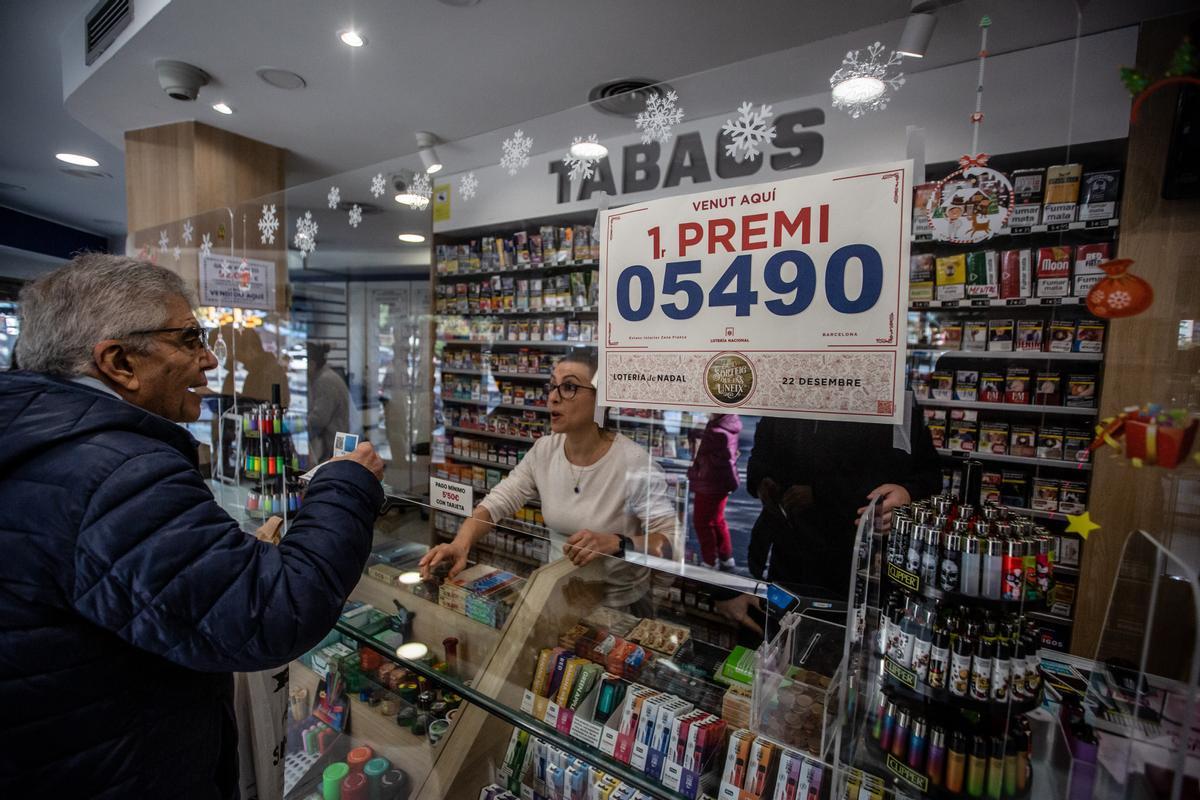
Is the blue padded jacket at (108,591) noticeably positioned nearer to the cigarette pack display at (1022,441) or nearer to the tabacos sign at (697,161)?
the tabacos sign at (697,161)

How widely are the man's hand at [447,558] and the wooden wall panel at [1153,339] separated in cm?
160

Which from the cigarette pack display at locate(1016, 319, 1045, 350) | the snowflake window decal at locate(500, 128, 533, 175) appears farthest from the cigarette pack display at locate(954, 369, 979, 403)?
the snowflake window decal at locate(500, 128, 533, 175)

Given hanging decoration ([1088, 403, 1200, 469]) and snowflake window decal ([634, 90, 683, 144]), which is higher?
snowflake window decal ([634, 90, 683, 144])

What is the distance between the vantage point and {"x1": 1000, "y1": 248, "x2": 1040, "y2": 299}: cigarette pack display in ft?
4.74

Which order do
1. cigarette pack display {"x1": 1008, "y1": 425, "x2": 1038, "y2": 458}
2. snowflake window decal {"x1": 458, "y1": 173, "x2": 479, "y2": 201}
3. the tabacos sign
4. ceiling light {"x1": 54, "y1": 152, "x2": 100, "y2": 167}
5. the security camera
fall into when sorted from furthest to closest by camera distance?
ceiling light {"x1": 54, "y1": 152, "x2": 100, "y2": 167}
the security camera
snowflake window decal {"x1": 458, "y1": 173, "x2": 479, "y2": 201}
cigarette pack display {"x1": 1008, "y1": 425, "x2": 1038, "y2": 458}
the tabacos sign

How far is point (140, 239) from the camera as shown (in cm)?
420

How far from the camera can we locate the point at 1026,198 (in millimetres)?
1197

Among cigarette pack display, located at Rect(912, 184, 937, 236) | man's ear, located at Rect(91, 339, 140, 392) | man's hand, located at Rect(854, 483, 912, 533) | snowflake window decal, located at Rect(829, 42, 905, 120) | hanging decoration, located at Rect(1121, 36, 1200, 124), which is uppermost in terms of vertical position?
snowflake window decal, located at Rect(829, 42, 905, 120)

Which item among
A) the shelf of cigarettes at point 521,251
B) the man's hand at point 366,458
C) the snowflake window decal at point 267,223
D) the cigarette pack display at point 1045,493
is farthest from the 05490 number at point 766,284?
the snowflake window decal at point 267,223

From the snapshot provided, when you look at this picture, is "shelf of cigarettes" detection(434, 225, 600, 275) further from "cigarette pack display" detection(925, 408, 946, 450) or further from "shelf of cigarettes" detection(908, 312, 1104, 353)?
"cigarette pack display" detection(925, 408, 946, 450)

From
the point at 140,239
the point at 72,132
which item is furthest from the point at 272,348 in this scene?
the point at 72,132

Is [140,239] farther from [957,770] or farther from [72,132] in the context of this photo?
[957,770]

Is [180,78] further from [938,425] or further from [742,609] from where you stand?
[938,425]

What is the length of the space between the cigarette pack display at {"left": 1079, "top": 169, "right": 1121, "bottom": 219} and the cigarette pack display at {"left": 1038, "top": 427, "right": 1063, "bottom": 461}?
0.52m
